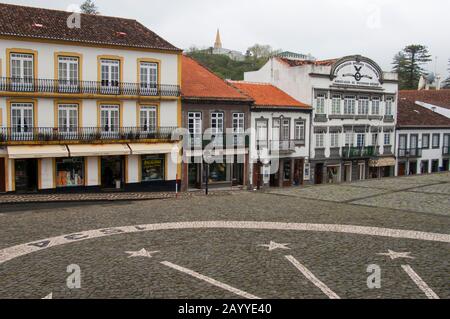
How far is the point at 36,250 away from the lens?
1284 cm

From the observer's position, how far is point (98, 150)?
27406 mm

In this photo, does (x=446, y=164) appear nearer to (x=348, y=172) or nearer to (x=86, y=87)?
(x=348, y=172)

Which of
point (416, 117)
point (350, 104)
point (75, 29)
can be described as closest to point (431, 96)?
point (416, 117)

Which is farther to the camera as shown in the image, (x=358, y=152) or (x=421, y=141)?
(x=421, y=141)

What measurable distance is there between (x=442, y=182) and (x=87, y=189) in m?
20.1

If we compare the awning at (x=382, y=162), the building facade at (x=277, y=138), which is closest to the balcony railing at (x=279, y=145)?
the building facade at (x=277, y=138)

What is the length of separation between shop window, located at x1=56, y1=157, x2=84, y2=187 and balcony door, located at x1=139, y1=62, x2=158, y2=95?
5568 mm

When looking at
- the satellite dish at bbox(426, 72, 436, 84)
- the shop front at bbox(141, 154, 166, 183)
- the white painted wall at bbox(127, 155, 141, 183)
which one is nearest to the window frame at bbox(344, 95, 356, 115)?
the shop front at bbox(141, 154, 166, 183)

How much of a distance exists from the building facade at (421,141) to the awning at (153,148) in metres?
21.7

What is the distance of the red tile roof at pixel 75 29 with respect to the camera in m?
26.2

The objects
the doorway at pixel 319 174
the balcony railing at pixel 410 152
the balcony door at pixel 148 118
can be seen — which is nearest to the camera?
the balcony door at pixel 148 118

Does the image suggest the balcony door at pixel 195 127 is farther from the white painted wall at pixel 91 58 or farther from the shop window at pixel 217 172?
the white painted wall at pixel 91 58

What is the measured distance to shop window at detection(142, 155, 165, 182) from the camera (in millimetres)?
29812

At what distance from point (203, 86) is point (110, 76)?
6.81 meters
